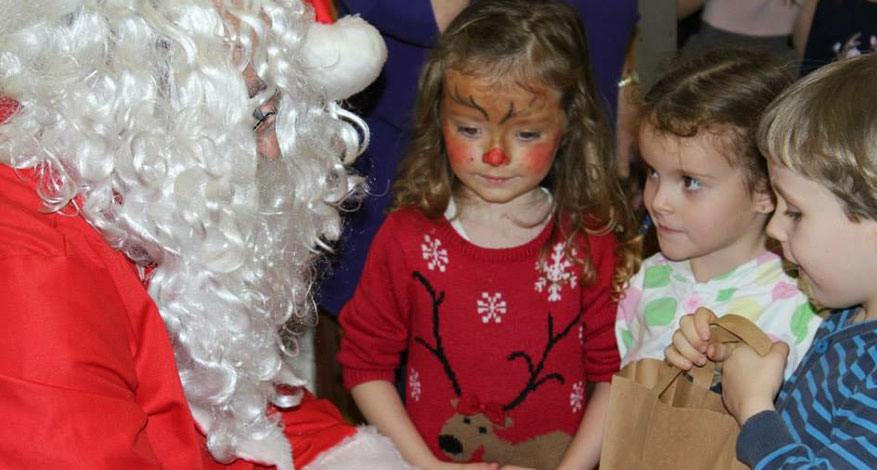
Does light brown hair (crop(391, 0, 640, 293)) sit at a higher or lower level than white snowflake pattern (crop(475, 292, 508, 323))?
higher

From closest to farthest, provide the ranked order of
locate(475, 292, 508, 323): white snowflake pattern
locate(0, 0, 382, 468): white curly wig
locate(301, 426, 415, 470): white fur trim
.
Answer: locate(0, 0, 382, 468): white curly wig
locate(301, 426, 415, 470): white fur trim
locate(475, 292, 508, 323): white snowflake pattern

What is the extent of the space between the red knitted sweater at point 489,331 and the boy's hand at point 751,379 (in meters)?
0.44

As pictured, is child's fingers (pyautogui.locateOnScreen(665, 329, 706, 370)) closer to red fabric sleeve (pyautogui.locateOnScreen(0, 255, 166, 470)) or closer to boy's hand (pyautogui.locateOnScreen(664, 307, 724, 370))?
boy's hand (pyautogui.locateOnScreen(664, 307, 724, 370))

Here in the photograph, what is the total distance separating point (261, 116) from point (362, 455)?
604 mm

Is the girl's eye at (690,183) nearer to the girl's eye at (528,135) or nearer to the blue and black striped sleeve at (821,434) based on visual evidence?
the girl's eye at (528,135)

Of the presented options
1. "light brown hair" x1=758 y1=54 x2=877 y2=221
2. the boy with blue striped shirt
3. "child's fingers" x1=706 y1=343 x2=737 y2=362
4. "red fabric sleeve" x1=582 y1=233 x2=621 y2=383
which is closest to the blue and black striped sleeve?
the boy with blue striped shirt

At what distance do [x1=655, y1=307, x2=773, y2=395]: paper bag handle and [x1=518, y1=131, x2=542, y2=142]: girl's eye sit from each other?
0.51 m

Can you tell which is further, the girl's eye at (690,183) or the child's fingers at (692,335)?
the girl's eye at (690,183)

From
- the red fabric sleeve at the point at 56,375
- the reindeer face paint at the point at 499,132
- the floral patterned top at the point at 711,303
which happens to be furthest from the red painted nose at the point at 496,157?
the red fabric sleeve at the point at 56,375

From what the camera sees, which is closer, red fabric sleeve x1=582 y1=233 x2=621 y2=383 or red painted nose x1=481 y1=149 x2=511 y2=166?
red painted nose x1=481 y1=149 x2=511 y2=166

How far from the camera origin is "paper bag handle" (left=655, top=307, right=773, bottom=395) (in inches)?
59.6

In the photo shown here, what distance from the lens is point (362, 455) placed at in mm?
1713

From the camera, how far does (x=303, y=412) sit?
1818 mm

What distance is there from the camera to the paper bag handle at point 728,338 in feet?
4.96
